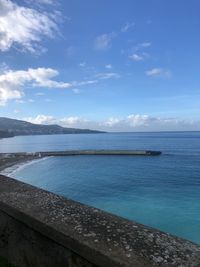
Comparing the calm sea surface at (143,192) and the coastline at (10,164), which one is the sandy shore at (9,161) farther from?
the calm sea surface at (143,192)

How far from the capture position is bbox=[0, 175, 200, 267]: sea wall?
8.16ft

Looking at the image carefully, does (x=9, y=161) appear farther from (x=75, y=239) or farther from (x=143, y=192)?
(x=75, y=239)

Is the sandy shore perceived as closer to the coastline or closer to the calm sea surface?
the coastline

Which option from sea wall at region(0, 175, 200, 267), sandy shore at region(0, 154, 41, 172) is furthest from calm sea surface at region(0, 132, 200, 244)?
sea wall at region(0, 175, 200, 267)

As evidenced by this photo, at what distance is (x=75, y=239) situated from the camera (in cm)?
280

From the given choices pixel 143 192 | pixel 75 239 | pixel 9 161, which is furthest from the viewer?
pixel 9 161

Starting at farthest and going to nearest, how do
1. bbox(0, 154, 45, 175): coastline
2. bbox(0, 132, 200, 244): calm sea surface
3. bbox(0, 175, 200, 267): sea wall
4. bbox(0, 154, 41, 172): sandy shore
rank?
bbox(0, 154, 41, 172): sandy shore
bbox(0, 154, 45, 175): coastline
bbox(0, 132, 200, 244): calm sea surface
bbox(0, 175, 200, 267): sea wall

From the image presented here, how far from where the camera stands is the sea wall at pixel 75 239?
2.49 metres

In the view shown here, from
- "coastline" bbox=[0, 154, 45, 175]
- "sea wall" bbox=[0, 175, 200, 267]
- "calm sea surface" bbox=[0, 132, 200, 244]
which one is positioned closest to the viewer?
"sea wall" bbox=[0, 175, 200, 267]

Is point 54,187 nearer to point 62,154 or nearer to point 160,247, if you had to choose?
point 160,247

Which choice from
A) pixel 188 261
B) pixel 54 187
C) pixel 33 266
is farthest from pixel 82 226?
pixel 54 187

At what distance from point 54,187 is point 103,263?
34716 millimetres

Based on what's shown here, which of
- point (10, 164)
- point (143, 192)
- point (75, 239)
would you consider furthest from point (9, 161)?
point (75, 239)

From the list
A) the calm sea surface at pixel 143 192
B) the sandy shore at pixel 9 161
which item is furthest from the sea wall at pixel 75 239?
the sandy shore at pixel 9 161
